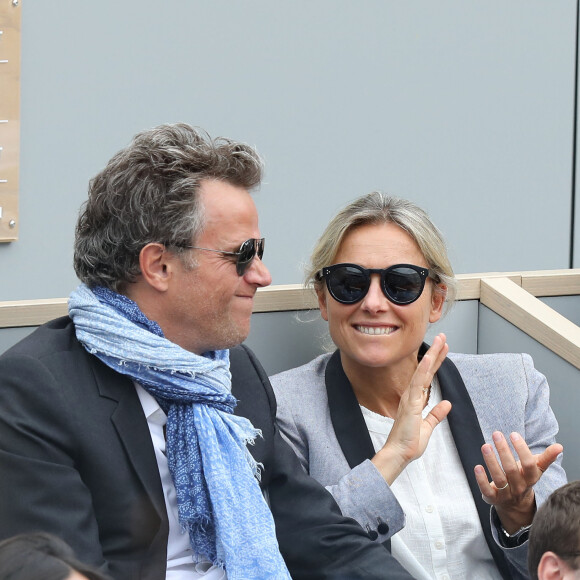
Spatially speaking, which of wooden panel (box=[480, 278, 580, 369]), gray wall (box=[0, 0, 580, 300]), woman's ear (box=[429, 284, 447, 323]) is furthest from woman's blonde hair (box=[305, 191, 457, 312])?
gray wall (box=[0, 0, 580, 300])

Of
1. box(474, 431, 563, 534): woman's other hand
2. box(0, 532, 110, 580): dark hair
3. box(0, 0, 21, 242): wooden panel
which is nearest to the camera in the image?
box(0, 532, 110, 580): dark hair

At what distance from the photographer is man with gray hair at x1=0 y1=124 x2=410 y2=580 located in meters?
1.78

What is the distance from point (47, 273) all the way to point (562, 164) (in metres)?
2.37

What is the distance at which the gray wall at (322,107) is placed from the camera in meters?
4.10

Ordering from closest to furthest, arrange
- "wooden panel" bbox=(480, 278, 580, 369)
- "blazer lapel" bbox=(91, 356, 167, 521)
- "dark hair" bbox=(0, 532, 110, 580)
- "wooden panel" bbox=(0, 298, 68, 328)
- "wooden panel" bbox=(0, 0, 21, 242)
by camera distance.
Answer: "dark hair" bbox=(0, 532, 110, 580) → "blazer lapel" bbox=(91, 356, 167, 521) → "wooden panel" bbox=(0, 298, 68, 328) → "wooden panel" bbox=(480, 278, 580, 369) → "wooden panel" bbox=(0, 0, 21, 242)

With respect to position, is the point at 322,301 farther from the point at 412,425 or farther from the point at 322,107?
the point at 322,107

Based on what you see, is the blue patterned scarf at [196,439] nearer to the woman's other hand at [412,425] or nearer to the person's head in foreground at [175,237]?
the person's head in foreground at [175,237]

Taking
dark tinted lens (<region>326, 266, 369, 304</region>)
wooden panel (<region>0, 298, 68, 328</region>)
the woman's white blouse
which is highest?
dark tinted lens (<region>326, 266, 369, 304</region>)

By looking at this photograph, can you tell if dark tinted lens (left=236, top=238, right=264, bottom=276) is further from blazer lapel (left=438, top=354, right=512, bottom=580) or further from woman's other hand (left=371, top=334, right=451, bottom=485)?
blazer lapel (left=438, top=354, right=512, bottom=580)

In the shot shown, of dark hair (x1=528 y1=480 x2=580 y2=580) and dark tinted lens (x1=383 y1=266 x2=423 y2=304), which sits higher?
dark tinted lens (x1=383 y1=266 x2=423 y2=304)

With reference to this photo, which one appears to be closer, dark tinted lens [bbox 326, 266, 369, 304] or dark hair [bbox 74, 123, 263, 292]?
dark hair [bbox 74, 123, 263, 292]

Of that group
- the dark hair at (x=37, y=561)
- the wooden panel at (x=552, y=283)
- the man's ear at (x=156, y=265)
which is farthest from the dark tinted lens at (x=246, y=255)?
A: the wooden panel at (x=552, y=283)

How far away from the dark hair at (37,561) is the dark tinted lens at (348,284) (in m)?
1.32

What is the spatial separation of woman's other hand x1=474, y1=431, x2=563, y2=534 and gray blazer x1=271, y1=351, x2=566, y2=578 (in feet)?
0.19
